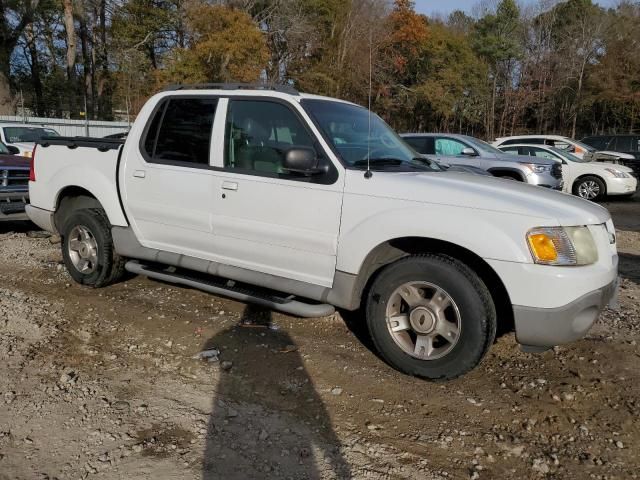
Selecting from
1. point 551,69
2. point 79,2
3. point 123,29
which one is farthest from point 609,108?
point 79,2

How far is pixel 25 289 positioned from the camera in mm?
5562

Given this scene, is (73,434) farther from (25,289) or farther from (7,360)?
(25,289)

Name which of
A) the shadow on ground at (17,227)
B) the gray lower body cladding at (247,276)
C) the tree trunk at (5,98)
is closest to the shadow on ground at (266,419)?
the gray lower body cladding at (247,276)

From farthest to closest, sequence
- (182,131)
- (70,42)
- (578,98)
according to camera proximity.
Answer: (578,98)
(70,42)
(182,131)

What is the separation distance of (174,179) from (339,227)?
5.32 ft

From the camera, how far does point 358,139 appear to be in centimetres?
432

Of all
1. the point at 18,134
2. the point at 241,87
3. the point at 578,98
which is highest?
the point at 578,98

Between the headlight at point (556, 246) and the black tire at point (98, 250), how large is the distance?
3.80 m

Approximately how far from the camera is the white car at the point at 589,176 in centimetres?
1401

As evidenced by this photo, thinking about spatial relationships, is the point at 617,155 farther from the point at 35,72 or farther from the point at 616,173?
the point at 35,72

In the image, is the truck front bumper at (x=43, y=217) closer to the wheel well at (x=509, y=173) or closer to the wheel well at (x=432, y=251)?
the wheel well at (x=432, y=251)

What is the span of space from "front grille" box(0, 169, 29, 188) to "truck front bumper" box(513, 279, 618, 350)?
7.29m

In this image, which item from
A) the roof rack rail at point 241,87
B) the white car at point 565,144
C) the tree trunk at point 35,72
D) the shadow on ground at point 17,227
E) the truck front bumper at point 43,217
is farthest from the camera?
the tree trunk at point 35,72

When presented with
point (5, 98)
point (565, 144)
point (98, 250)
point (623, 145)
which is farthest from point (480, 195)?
point (5, 98)
